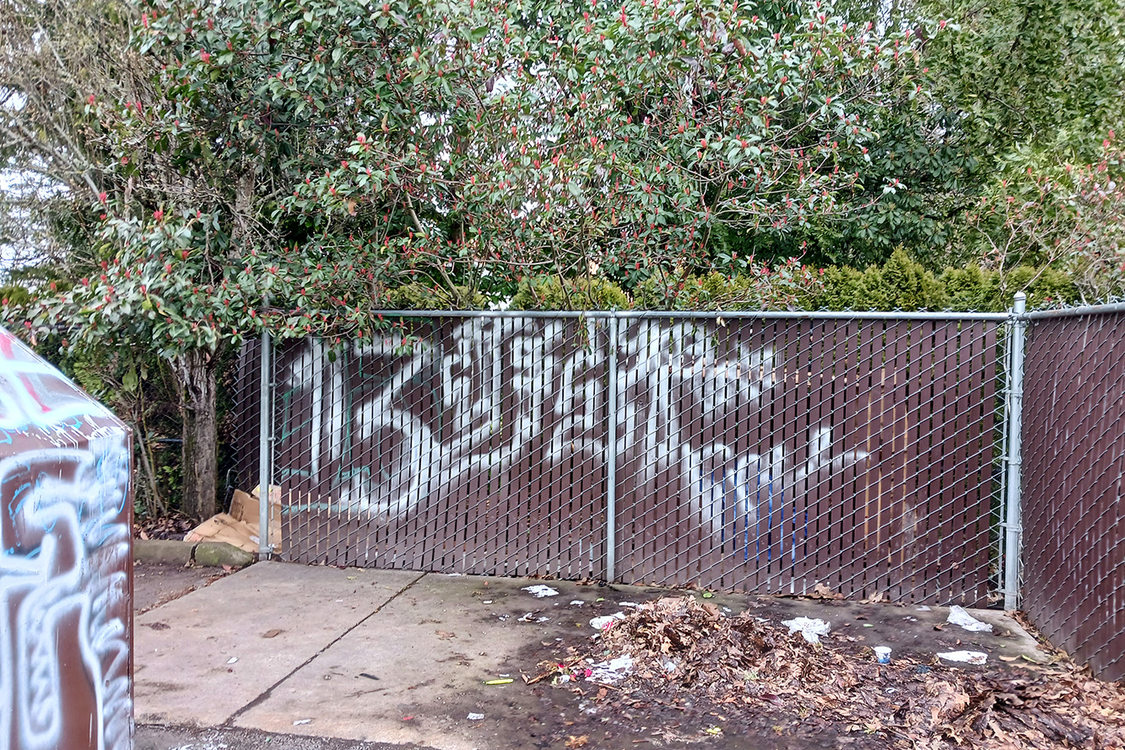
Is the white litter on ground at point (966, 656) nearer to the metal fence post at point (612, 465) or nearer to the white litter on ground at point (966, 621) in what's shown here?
the white litter on ground at point (966, 621)

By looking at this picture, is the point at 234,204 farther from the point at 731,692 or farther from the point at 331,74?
the point at 731,692

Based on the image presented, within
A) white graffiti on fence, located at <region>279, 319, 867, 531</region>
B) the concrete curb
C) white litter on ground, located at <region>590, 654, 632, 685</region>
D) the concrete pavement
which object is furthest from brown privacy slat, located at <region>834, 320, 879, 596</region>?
the concrete curb

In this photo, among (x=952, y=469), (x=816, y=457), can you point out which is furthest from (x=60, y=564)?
(x=952, y=469)

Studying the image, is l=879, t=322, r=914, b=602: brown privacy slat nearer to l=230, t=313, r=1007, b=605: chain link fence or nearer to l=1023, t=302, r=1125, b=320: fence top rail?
l=230, t=313, r=1007, b=605: chain link fence

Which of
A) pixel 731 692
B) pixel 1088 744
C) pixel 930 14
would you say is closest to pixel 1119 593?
pixel 1088 744

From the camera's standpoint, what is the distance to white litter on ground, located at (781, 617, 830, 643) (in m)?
4.65

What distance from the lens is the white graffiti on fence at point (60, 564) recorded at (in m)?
2.02

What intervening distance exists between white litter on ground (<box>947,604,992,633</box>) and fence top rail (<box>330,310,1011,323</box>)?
1.87 m

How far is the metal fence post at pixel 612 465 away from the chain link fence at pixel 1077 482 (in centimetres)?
261

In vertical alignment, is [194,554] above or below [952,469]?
below

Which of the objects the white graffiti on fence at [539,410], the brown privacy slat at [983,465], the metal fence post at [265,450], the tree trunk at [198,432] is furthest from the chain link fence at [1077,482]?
the tree trunk at [198,432]

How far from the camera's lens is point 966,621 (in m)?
4.92

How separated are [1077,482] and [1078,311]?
35.3 inches

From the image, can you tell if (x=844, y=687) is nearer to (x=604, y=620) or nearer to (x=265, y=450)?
(x=604, y=620)
